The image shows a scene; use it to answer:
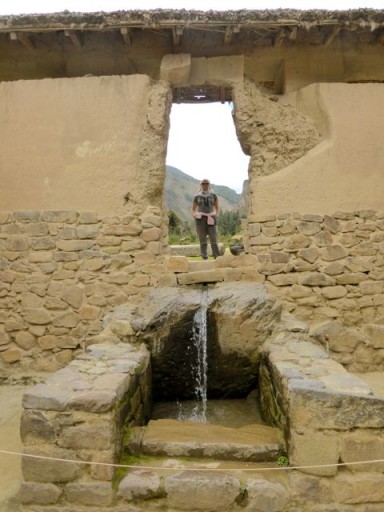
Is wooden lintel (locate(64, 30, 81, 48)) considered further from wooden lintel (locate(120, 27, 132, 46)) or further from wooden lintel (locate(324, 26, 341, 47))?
wooden lintel (locate(324, 26, 341, 47))

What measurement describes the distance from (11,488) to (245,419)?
2172mm

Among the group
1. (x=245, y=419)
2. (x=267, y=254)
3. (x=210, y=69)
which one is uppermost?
(x=210, y=69)

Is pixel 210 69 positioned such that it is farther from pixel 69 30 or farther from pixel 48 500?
pixel 48 500

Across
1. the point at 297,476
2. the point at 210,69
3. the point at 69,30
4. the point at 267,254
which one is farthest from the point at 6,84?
the point at 297,476

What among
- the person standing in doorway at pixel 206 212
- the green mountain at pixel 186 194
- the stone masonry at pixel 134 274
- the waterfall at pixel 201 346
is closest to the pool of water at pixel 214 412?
the waterfall at pixel 201 346

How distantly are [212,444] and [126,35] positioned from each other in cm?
473

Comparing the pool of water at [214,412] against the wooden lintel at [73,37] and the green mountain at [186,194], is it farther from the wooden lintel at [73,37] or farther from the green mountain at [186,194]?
the green mountain at [186,194]

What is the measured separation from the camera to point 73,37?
5.36 metres

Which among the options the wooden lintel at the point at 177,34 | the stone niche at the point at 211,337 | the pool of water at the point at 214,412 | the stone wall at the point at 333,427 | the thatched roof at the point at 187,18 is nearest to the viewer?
the stone wall at the point at 333,427

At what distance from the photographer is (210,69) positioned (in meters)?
5.64

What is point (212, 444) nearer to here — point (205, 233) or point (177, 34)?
point (205, 233)

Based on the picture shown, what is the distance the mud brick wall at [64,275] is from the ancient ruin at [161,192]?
0.06 ft

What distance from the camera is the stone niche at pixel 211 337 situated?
460 cm

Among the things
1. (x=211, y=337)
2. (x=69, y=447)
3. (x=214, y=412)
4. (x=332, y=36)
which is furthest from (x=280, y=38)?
(x=69, y=447)
